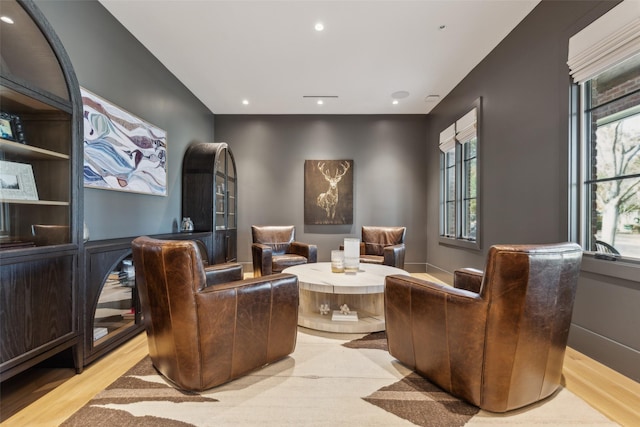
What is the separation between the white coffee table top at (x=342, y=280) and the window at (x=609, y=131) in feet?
4.76

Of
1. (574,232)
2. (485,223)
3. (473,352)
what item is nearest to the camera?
(473,352)

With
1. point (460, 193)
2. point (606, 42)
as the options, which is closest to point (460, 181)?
point (460, 193)

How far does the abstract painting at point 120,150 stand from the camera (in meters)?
2.30

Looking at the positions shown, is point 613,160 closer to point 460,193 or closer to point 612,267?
point 612,267

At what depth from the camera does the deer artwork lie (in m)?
5.05

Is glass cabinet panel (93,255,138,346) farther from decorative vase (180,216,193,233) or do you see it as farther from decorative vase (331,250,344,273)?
decorative vase (331,250,344,273)

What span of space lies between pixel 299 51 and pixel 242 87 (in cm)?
128

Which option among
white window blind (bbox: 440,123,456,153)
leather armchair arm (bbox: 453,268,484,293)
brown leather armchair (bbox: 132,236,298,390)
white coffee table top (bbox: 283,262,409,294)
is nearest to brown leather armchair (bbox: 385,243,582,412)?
leather armchair arm (bbox: 453,268,484,293)

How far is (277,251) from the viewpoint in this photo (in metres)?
4.32

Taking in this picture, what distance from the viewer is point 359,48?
9.93 feet

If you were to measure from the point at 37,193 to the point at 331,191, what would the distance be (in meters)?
3.92

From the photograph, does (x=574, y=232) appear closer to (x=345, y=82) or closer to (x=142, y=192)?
(x=345, y=82)

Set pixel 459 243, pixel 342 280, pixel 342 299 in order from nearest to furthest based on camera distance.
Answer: pixel 342 280 → pixel 342 299 → pixel 459 243

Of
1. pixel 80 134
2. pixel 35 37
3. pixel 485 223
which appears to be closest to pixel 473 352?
pixel 485 223
